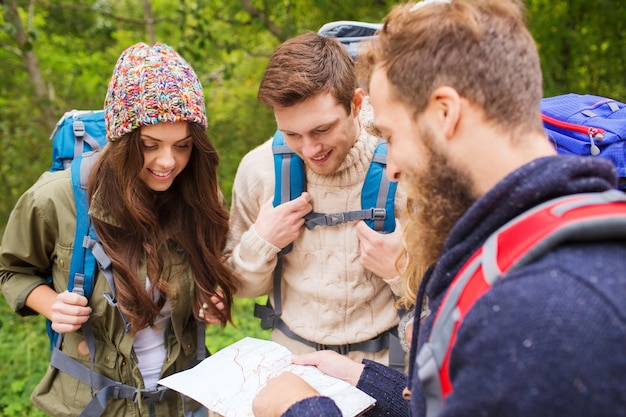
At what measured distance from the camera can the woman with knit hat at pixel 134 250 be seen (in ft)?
7.48

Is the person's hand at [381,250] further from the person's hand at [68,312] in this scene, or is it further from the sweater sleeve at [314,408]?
the person's hand at [68,312]

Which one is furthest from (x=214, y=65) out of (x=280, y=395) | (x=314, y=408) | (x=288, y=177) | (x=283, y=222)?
(x=314, y=408)

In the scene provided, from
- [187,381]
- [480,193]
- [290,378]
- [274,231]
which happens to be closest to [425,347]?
[480,193]

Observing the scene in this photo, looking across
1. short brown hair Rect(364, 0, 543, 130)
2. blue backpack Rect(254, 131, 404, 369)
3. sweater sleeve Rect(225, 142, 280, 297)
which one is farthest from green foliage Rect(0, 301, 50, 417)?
short brown hair Rect(364, 0, 543, 130)

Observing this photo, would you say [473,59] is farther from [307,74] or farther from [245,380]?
[245,380]

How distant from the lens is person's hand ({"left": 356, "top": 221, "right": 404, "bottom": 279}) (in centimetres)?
217

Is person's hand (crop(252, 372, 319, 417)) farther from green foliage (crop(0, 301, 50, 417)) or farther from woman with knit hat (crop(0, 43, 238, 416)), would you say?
green foliage (crop(0, 301, 50, 417))

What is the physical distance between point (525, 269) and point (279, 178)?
154 centimetres

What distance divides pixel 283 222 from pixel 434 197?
109 cm

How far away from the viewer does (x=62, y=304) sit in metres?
2.21

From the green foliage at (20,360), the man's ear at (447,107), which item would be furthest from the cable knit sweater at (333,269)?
the green foliage at (20,360)

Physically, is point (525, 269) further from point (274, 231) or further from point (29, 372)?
point (29, 372)

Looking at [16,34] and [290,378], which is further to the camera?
→ [16,34]

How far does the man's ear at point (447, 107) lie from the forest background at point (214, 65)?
415 cm
